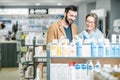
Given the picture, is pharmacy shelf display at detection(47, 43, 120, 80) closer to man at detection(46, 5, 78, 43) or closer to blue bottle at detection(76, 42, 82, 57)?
blue bottle at detection(76, 42, 82, 57)

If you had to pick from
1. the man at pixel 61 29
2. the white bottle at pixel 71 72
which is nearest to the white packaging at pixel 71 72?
the white bottle at pixel 71 72

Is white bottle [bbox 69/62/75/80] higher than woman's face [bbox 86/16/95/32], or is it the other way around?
woman's face [bbox 86/16/95/32]

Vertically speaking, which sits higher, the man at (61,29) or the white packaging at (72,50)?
the man at (61,29)

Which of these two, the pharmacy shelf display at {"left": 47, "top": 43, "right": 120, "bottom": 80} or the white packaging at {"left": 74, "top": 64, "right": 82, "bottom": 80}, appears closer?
the white packaging at {"left": 74, "top": 64, "right": 82, "bottom": 80}

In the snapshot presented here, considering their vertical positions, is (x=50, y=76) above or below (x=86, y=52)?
below

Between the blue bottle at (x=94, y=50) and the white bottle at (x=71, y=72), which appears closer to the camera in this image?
the white bottle at (x=71, y=72)

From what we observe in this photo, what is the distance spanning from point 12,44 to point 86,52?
9795 mm

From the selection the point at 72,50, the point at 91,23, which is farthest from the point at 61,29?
the point at 72,50

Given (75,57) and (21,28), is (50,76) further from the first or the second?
(21,28)

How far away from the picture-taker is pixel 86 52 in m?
4.30

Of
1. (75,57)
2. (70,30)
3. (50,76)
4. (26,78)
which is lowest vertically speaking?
(26,78)

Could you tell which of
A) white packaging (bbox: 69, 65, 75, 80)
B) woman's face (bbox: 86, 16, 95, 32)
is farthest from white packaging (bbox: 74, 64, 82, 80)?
woman's face (bbox: 86, 16, 95, 32)

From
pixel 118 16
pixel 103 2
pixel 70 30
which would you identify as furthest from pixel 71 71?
pixel 103 2

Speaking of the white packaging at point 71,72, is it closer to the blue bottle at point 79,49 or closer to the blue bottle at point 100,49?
the blue bottle at point 79,49
